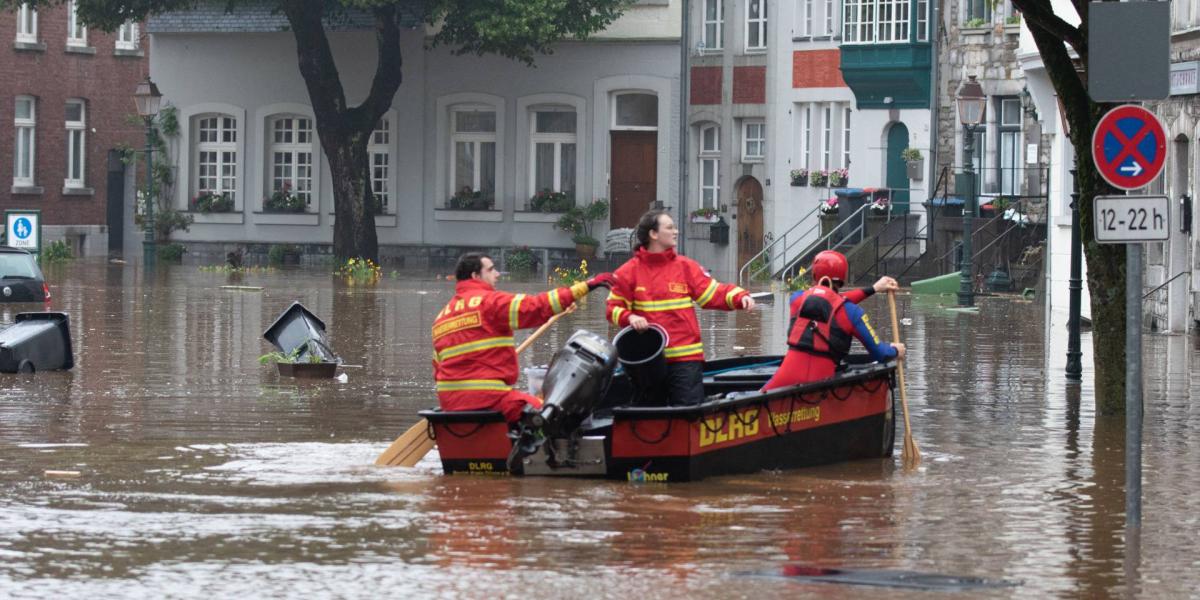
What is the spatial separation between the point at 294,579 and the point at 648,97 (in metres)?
38.3

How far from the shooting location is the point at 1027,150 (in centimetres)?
3822

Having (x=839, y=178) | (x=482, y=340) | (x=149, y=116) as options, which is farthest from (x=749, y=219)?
(x=482, y=340)

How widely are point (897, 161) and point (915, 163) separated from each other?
1481 millimetres

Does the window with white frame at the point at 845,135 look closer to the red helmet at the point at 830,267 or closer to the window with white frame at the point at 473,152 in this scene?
the window with white frame at the point at 473,152

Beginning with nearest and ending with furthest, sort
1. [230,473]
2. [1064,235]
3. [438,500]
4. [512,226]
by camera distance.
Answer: [438,500] < [230,473] < [1064,235] < [512,226]

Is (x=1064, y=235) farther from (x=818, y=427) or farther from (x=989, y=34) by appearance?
(x=818, y=427)

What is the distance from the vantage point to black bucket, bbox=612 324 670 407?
12.9 m

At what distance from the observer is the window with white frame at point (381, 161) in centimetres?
4922

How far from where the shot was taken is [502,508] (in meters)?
11.4

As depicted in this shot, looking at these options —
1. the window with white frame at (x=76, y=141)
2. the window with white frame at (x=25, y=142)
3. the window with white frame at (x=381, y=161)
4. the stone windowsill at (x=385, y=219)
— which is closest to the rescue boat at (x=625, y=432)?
the stone windowsill at (x=385, y=219)

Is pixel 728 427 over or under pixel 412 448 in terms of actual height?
over

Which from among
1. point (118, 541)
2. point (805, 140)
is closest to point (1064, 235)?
point (805, 140)

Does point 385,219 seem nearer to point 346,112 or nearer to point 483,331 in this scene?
point 346,112

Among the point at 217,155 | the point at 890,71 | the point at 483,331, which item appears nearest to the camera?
the point at 483,331
